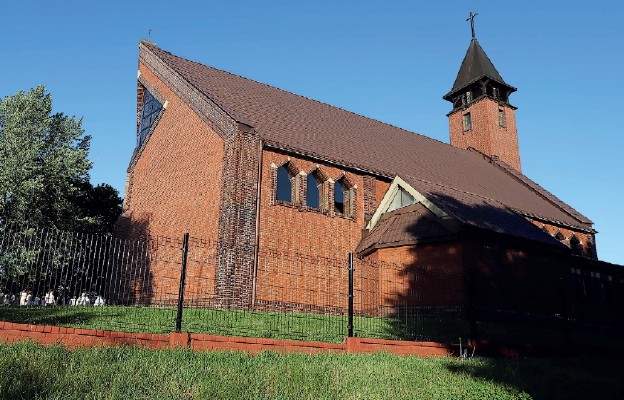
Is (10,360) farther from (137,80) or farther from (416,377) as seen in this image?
(137,80)

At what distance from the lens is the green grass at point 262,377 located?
5332mm

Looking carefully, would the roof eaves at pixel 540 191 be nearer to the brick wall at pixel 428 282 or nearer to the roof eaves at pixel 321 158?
the roof eaves at pixel 321 158

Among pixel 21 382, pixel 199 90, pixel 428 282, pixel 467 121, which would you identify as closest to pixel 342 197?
pixel 428 282

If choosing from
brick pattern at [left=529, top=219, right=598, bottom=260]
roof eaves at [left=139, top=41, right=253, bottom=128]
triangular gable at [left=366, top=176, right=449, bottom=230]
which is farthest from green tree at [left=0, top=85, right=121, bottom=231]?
brick pattern at [left=529, top=219, right=598, bottom=260]

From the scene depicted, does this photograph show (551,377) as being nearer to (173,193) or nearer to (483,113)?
(173,193)

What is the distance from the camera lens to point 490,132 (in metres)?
34.4

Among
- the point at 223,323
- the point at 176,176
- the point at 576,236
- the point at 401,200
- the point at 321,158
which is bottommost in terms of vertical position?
the point at 223,323

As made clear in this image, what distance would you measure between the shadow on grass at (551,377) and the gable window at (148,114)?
1841 cm

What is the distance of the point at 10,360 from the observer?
18.6ft

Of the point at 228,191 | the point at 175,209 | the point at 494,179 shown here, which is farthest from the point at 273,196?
the point at 494,179

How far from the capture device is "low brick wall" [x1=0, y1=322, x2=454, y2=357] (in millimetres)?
7137

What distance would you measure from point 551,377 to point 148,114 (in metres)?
20.8

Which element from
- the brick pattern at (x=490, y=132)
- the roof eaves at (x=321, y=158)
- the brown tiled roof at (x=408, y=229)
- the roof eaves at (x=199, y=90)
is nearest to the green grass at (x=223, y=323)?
the brown tiled roof at (x=408, y=229)

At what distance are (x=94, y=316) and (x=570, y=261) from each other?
1808 cm
